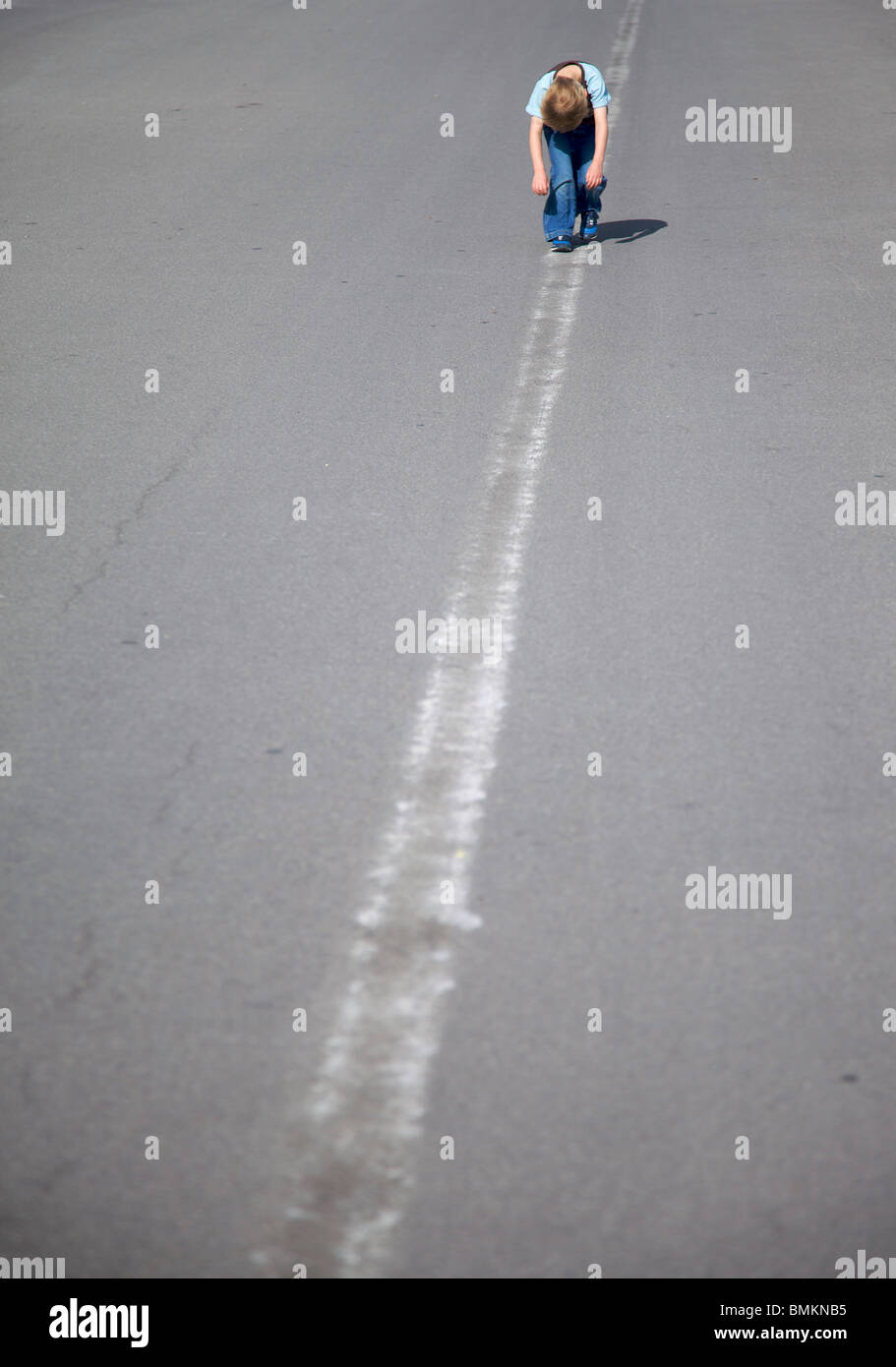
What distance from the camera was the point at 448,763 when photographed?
428cm

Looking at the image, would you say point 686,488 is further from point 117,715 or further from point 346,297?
point 346,297

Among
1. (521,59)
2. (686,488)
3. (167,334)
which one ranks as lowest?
(686,488)

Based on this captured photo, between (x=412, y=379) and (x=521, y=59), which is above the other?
(x=521, y=59)

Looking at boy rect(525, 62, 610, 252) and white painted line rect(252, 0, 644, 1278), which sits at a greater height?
boy rect(525, 62, 610, 252)

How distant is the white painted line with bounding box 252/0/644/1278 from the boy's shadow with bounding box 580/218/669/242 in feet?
18.1

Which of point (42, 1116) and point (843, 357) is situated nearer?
point (42, 1116)

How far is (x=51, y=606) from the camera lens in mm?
5285

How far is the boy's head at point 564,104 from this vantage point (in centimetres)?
936

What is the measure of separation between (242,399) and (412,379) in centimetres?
97

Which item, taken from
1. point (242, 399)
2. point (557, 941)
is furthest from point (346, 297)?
point (557, 941)

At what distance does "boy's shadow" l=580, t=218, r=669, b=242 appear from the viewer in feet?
34.2

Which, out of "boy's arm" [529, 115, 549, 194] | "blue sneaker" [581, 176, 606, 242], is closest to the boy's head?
"boy's arm" [529, 115, 549, 194]

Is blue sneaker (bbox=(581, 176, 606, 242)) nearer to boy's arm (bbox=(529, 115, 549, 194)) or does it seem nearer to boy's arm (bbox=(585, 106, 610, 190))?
boy's arm (bbox=(585, 106, 610, 190))

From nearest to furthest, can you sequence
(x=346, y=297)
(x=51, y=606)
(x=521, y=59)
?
(x=51, y=606) < (x=346, y=297) < (x=521, y=59)
